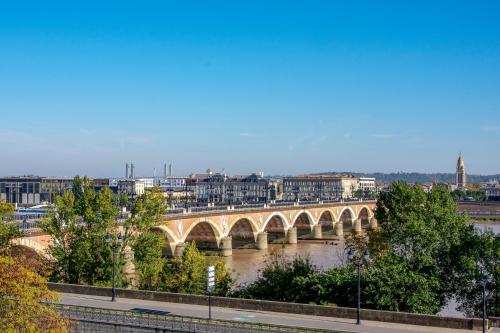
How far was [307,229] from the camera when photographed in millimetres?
113188

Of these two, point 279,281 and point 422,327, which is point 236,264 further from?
point 422,327

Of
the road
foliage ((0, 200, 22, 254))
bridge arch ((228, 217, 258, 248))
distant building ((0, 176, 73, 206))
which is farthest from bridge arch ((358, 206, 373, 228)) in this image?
the road

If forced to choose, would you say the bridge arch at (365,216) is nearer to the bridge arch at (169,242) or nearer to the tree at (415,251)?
the bridge arch at (169,242)

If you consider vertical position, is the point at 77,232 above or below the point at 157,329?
above

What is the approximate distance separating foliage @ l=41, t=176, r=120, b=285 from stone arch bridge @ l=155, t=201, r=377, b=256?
19928mm

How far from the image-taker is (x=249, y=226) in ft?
307

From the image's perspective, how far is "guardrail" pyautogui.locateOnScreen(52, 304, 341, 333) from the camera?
1044 inches

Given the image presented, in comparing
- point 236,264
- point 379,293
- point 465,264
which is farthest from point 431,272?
point 236,264

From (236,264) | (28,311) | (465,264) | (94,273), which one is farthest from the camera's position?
(236,264)

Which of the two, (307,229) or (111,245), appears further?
(307,229)

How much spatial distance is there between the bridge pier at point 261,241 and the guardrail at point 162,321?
200ft

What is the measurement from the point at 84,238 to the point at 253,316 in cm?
1566

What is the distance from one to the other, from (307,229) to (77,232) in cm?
7428

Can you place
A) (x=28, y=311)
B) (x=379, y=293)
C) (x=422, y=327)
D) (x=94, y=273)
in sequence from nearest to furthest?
(x=28, y=311) → (x=422, y=327) → (x=379, y=293) → (x=94, y=273)
